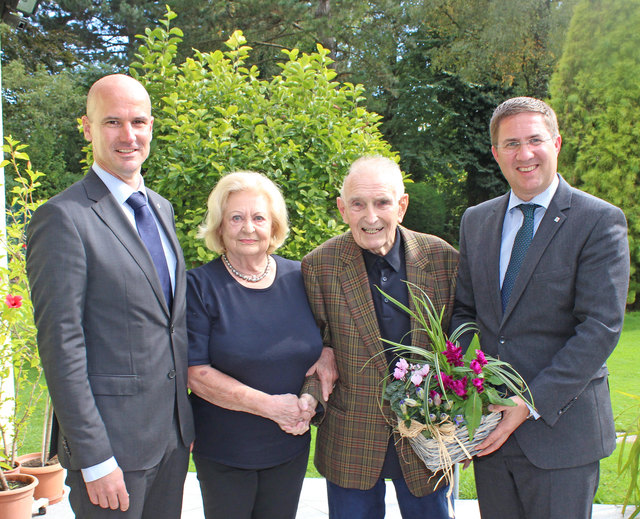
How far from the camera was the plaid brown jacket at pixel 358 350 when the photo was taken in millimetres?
2627

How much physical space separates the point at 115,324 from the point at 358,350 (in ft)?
3.54

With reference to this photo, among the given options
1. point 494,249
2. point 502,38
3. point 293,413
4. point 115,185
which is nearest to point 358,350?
point 293,413

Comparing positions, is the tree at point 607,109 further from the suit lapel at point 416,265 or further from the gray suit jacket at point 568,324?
the gray suit jacket at point 568,324

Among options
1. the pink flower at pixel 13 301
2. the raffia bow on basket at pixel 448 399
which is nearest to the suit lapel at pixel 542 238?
the raffia bow on basket at pixel 448 399

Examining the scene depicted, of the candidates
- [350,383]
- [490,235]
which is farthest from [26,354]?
[490,235]

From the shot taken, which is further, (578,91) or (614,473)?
(578,91)

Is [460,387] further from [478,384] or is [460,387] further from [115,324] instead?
[115,324]

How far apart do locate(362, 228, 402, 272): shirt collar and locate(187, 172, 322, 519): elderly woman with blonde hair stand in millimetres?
375

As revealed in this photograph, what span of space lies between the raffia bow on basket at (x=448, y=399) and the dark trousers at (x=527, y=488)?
0.27 meters

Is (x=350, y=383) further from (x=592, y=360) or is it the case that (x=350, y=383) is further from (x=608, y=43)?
(x=608, y=43)

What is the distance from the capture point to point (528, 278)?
2.33 m

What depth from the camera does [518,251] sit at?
2.45 m

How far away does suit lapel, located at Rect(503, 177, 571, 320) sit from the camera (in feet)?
7.65

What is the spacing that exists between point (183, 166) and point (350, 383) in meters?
2.48
